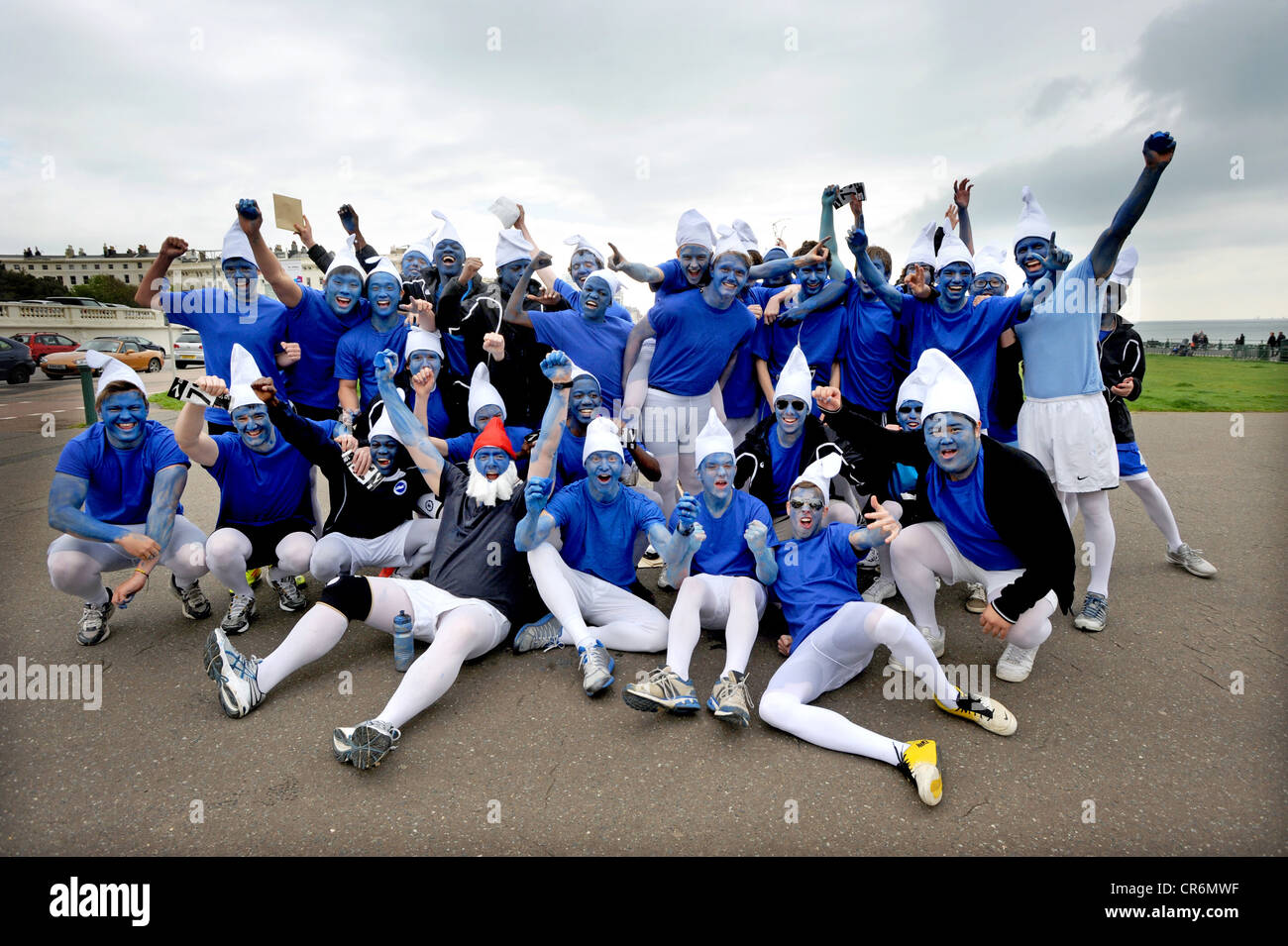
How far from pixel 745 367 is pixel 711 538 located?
195cm

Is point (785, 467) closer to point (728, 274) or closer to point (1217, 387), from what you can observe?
point (728, 274)

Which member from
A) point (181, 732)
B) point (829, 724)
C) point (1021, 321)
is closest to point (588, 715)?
point (829, 724)

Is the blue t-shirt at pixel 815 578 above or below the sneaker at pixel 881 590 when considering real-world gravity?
above

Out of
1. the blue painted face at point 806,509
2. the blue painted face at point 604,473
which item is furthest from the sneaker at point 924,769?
the blue painted face at point 604,473

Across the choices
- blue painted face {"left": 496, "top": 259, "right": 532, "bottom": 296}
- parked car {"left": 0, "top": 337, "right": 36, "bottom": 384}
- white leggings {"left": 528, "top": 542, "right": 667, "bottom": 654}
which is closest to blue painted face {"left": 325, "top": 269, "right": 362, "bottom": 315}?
blue painted face {"left": 496, "top": 259, "right": 532, "bottom": 296}

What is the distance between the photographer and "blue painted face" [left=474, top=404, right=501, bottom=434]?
4.61 metres

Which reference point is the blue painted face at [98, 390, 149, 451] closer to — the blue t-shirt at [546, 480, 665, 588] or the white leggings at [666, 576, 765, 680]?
the blue t-shirt at [546, 480, 665, 588]

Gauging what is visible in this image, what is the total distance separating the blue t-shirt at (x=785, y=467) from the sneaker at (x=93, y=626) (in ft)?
14.1

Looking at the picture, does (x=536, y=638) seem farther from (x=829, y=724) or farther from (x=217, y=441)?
(x=217, y=441)

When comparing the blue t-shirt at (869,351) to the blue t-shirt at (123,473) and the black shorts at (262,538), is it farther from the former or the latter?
the blue t-shirt at (123,473)

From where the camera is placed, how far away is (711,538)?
13.3 ft

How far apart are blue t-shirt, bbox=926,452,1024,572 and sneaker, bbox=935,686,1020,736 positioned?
2.60 feet

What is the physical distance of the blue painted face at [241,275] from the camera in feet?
15.9
